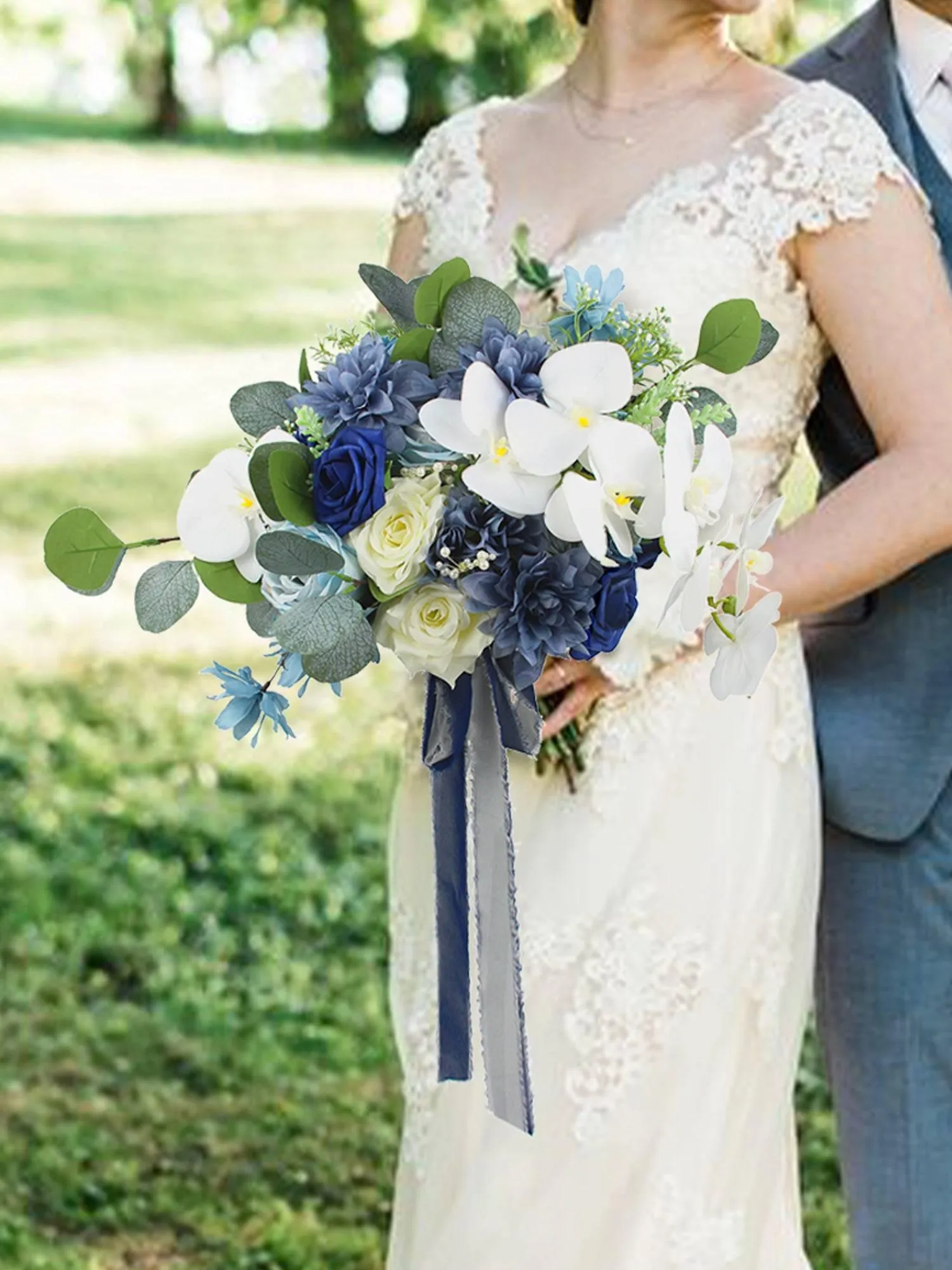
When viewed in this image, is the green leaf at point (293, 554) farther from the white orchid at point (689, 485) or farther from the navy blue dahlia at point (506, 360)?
the white orchid at point (689, 485)

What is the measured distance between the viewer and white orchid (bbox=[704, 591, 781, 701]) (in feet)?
7.10

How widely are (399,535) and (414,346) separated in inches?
7.7

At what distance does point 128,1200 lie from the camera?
14.8 ft

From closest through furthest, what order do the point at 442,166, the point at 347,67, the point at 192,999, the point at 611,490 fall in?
the point at 611,490 → the point at 442,166 → the point at 192,999 → the point at 347,67

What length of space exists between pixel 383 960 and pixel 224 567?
368cm

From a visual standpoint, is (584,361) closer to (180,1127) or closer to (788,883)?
(788,883)

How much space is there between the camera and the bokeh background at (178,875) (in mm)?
4516

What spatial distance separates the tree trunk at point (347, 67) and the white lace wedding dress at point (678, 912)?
752cm

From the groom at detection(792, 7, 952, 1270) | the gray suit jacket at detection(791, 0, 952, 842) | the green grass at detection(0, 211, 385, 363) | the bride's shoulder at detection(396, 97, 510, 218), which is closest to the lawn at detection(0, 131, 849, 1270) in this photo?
the groom at detection(792, 7, 952, 1270)

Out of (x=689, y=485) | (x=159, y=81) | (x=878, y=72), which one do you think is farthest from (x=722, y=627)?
(x=159, y=81)

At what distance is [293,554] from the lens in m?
2.11

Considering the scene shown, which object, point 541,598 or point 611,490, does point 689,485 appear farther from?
point 541,598

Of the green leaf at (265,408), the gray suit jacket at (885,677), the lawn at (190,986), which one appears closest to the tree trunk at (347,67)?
the lawn at (190,986)

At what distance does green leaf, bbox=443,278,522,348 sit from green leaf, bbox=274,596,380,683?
273 mm
